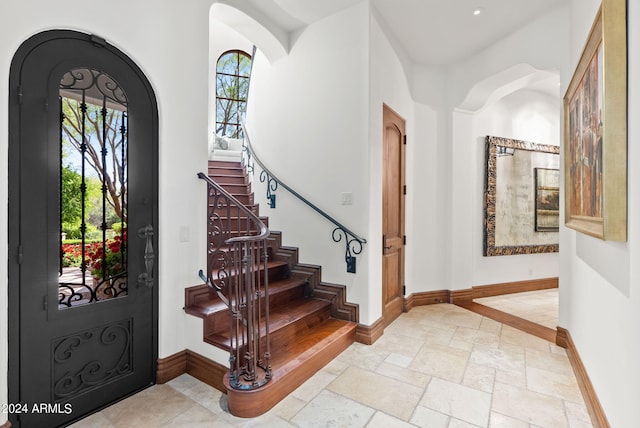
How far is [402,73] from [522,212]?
289 centimetres

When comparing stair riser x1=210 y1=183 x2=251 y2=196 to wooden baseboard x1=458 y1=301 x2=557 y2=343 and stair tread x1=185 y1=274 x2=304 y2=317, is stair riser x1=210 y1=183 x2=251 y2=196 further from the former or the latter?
wooden baseboard x1=458 y1=301 x2=557 y2=343

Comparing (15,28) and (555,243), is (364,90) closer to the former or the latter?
(15,28)

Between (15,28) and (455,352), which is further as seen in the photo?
(455,352)

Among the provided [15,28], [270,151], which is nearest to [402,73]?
[270,151]

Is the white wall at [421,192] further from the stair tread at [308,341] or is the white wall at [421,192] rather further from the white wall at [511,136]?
the stair tread at [308,341]

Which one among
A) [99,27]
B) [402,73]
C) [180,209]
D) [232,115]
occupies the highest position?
[232,115]

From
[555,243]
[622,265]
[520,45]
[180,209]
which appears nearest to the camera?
[622,265]

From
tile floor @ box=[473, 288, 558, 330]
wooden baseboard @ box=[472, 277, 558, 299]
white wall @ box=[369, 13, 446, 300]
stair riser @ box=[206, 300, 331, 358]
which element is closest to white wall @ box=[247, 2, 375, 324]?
stair riser @ box=[206, 300, 331, 358]

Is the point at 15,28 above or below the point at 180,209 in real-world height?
above

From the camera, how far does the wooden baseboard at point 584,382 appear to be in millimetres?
1787

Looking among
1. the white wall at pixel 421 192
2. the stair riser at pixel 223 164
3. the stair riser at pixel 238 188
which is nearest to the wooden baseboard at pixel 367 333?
the white wall at pixel 421 192

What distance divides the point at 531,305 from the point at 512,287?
557 mm

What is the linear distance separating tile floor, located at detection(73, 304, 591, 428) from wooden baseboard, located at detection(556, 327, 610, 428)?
48 millimetres

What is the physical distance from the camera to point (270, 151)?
3730mm
